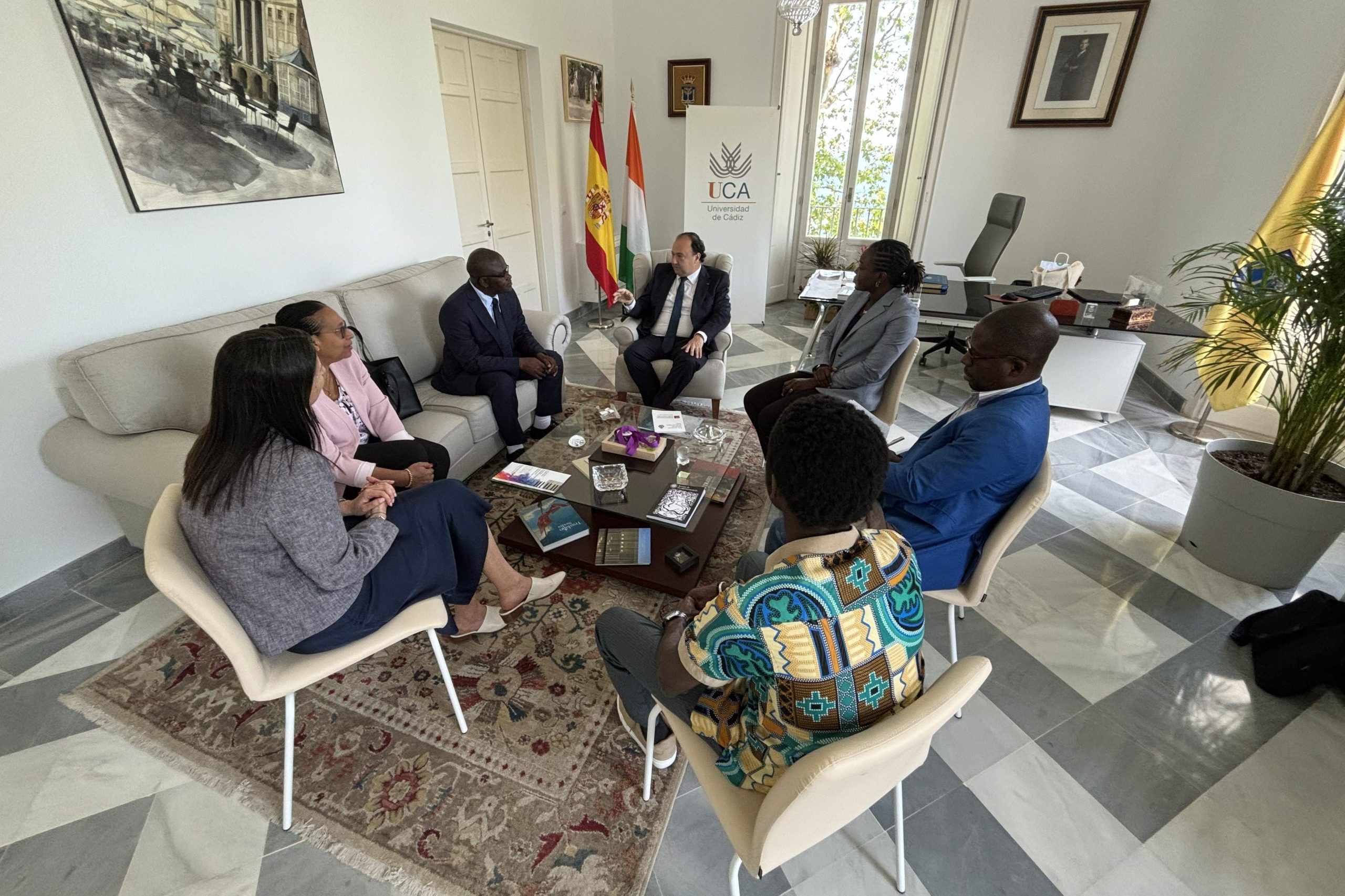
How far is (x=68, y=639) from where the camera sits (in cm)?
199

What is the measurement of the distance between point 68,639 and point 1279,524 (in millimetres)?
4325

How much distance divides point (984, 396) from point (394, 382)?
237 cm

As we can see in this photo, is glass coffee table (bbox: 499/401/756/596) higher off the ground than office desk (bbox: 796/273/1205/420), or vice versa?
office desk (bbox: 796/273/1205/420)

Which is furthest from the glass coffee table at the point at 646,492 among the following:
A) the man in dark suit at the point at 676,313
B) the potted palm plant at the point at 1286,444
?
the potted palm plant at the point at 1286,444

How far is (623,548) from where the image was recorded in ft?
6.74

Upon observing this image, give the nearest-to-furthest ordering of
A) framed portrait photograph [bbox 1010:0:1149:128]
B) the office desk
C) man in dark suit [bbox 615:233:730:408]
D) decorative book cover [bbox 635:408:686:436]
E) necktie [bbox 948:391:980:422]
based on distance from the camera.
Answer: necktie [bbox 948:391:980:422]
decorative book cover [bbox 635:408:686:436]
the office desk
man in dark suit [bbox 615:233:730:408]
framed portrait photograph [bbox 1010:0:1149:128]

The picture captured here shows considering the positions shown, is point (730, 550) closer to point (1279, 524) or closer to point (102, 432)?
point (1279, 524)

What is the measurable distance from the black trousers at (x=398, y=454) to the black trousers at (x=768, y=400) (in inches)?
56.8

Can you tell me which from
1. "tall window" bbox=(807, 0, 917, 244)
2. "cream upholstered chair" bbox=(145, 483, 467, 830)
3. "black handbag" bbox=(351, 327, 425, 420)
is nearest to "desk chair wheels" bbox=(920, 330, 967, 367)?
"tall window" bbox=(807, 0, 917, 244)

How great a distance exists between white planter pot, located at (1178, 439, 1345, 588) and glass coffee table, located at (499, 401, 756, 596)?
6.19ft

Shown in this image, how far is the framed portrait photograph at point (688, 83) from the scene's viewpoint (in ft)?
16.9

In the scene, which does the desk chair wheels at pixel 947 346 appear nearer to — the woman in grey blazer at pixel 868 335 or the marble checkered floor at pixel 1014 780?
the woman in grey blazer at pixel 868 335

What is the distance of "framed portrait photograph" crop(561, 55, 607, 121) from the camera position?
186 inches

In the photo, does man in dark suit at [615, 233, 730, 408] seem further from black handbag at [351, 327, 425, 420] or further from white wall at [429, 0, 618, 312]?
white wall at [429, 0, 618, 312]
